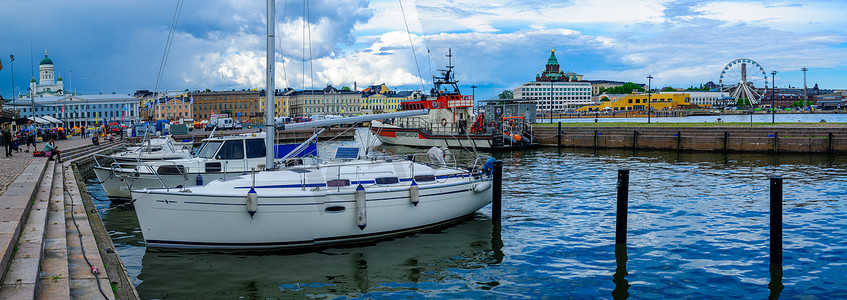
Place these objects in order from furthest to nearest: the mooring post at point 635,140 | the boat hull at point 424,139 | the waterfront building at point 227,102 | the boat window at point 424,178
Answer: the waterfront building at point 227,102, the boat hull at point 424,139, the mooring post at point 635,140, the boat window at point 424,178

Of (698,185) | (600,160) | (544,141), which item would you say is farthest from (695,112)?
(698,185)

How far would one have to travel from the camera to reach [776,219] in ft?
40.4

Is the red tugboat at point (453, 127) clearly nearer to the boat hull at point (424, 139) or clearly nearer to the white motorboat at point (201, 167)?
the boat hull at point (424, 139)

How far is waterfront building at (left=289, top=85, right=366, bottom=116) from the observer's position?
543ft

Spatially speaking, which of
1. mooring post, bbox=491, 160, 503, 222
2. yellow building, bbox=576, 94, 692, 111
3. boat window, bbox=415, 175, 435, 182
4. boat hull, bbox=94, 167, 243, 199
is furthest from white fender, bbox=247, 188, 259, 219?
yellow building, bbox=576, 94, 692, 111

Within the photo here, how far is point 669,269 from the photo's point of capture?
503 inches

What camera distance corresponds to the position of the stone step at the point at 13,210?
816 cm

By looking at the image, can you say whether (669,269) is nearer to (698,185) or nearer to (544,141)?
(698,185)

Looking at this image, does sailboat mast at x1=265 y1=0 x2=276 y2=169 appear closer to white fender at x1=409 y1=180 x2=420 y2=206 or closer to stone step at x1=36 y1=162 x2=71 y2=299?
white fender at x1=409 y1=180 x2=420 y2=206

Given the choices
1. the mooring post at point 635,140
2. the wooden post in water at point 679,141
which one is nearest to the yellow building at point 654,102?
the mooring post at point 635,140

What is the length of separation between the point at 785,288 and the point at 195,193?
39.0 ft

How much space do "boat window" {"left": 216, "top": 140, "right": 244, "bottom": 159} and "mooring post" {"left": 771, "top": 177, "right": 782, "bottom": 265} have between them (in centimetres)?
1492

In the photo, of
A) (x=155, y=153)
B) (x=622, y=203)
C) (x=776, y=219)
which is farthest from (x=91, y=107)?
(x=776, y=219)

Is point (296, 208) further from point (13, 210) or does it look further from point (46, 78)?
point (46, 78)
